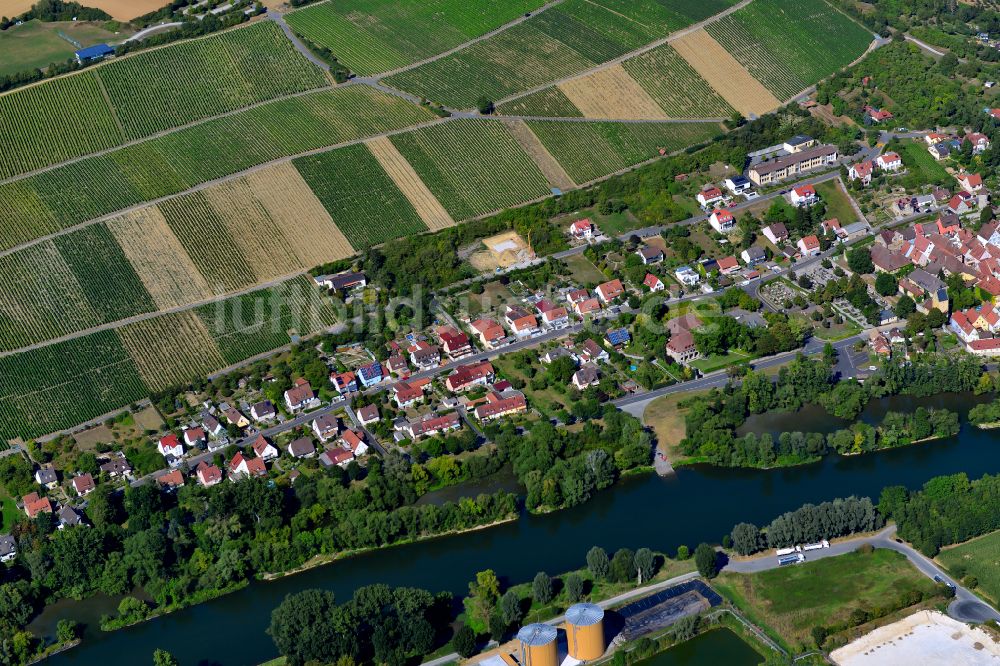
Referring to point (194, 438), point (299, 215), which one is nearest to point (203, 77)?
point (299, 215)

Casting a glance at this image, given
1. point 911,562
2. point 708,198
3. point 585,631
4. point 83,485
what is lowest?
point 911,562

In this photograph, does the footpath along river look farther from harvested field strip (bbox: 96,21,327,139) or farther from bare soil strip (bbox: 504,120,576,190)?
harvested field strip (bbox: 96,21,327,139)

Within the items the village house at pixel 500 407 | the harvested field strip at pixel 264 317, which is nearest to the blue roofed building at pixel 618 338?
the village house at pixel 500 407

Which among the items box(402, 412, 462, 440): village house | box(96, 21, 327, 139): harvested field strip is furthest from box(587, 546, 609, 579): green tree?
box(96, 21, 327, 139): harvested field strip

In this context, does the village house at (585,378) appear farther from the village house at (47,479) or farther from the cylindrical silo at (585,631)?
the village house at (47,479)

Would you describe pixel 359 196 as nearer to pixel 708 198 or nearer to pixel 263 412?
pixel 263 412
